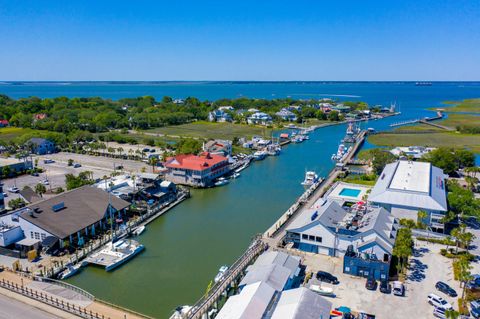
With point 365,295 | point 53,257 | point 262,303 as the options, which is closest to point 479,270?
point 365,295

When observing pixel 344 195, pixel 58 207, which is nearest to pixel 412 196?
pixel 344 195

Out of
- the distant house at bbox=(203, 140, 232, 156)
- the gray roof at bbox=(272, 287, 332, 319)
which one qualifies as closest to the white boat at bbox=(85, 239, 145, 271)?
the gray roof at bbox=(272, 287, 332, 319)

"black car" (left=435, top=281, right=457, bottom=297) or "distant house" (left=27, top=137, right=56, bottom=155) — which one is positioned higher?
"distant house" (left=27, top=137, right=56, bottom=155)

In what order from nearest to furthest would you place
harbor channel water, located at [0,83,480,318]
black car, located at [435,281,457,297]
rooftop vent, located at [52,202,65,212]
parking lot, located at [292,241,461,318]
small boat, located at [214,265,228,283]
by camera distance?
parking lot, located at [292,241,461,318]
black car, located at [435,281,457,297]
harbor channel water, located at [0,83,480,318]
small boat, located at [214,265,228,283]
rooftop vent, located at [52,202,65,212]

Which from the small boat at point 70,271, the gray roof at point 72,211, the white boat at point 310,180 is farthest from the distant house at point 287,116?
the small boat at point 70,271

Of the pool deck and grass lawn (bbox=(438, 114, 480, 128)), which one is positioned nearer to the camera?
the pool deck

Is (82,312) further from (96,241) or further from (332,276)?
(332,276)

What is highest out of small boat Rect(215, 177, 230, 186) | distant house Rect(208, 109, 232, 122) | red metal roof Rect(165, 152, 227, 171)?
distant house Rect(208, 109, 232, 122)

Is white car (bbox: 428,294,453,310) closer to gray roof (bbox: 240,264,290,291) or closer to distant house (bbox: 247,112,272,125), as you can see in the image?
gray roof (bbox: 240,264,290,291)
